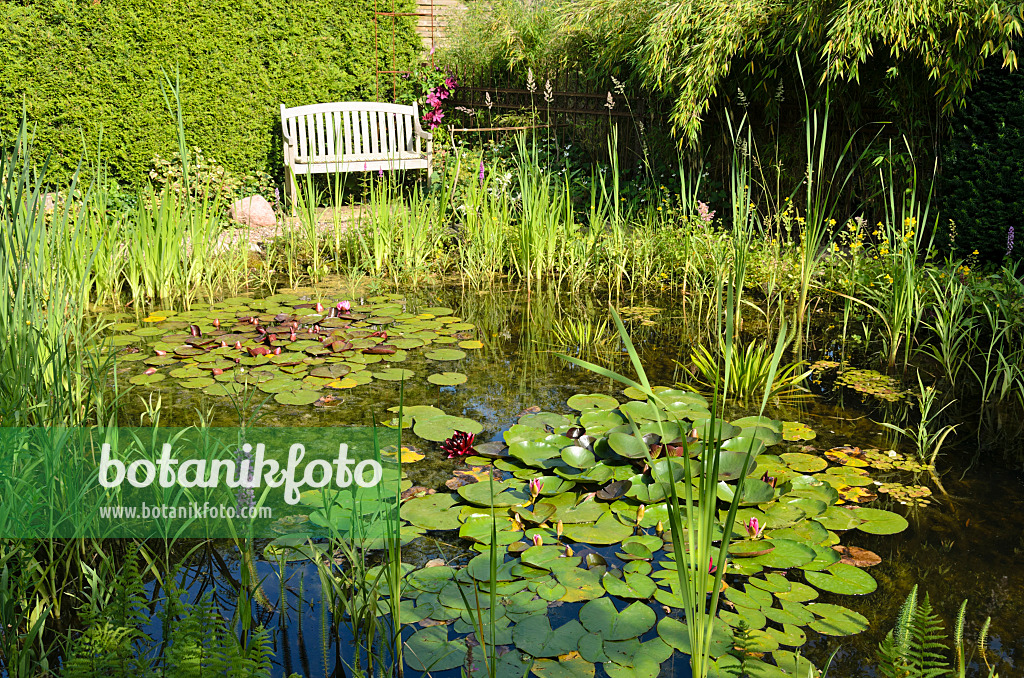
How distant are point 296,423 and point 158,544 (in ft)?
3.05

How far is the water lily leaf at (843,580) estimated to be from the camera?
2.08 m

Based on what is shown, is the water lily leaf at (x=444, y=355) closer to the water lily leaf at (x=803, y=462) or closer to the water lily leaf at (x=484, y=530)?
the water lily leaf at (x=484, y=530)

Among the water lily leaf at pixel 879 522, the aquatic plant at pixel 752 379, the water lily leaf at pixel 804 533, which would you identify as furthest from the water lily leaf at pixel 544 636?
the aquatic plant at pixel 752 379

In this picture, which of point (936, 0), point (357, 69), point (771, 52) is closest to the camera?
point (936, 0)

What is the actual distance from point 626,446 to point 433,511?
67cm

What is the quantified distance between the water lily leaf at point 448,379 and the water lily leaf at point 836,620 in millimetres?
1883

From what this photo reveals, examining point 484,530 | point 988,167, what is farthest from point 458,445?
point 988,167

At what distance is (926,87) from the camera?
4977 millimetres

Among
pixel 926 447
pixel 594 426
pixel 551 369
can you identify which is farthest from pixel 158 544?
pixel 926 447

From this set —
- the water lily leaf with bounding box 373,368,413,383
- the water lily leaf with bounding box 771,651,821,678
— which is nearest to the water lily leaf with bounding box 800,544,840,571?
the water lily leaf with bounding box 771,651,821,678

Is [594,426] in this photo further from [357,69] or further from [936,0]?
[357,69]

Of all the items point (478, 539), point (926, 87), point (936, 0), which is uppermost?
point (936, 0)

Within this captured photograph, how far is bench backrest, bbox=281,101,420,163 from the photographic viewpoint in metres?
7.53

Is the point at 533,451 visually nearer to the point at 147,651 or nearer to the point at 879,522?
the point at 879,522
